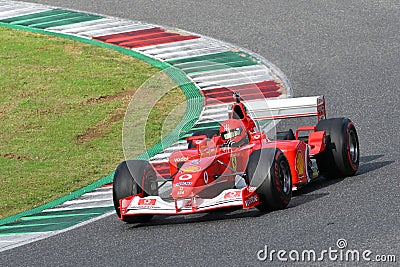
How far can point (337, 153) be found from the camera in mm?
11000

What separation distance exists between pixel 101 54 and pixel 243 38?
3028 mm

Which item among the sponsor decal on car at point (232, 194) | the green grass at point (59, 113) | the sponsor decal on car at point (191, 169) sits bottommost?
the green grass at point (59, 113)

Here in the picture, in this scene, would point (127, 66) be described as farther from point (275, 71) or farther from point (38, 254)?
point (38, 254)

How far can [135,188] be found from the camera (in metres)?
10.2

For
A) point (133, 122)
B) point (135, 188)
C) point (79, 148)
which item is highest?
point (133, 122)

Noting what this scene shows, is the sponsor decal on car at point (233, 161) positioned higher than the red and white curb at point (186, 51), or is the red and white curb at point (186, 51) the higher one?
the sponsor decal on car at point (233, 161)

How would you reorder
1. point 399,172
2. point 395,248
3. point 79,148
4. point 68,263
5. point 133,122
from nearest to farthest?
point 395,248 < point 68,263 < point 133,122 < point 399,172 < point 79,148

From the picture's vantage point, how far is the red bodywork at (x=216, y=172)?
957 cm

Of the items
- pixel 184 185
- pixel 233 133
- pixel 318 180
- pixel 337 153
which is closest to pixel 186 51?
pixel 318 180

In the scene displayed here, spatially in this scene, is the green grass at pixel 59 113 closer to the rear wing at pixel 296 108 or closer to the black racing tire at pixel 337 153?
the rear wing at pixel 296 108

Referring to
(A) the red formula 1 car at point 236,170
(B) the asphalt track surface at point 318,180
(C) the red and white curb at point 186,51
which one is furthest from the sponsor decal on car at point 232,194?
(C) the red and white curb at point 186,51

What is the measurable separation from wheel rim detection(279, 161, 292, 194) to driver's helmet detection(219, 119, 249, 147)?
0.64 meters

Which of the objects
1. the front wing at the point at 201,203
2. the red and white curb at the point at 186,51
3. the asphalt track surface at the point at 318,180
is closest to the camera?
the asphalt track surface at the point at 318,180

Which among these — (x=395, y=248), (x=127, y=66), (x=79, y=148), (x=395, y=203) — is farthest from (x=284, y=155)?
(x=127, y=66)
